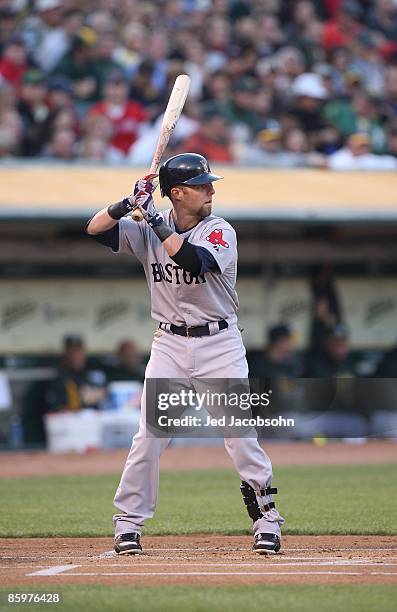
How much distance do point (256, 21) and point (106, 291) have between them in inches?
186

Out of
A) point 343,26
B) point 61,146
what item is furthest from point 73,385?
point 343,26

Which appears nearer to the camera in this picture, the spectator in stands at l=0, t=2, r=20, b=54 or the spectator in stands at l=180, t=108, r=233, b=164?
the spectator in stands at l=180, t=108, r=233, b=164

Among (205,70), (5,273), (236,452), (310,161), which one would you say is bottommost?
(236,452)

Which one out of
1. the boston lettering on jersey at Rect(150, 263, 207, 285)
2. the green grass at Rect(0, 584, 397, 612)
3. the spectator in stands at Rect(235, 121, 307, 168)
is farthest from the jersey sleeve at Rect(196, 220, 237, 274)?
the spectator in stands at Rect(235, 121, 307, 168)

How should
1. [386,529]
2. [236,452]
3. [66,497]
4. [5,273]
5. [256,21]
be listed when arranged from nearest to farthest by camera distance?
1. [236,452]
2. [386,529]
3. [66,497]
4. [5,273]
5. [256,21]

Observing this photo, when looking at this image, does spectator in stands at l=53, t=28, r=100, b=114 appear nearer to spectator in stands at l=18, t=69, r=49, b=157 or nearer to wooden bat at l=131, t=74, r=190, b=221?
spectator in stands at l=18, t=69, r=49, b=157

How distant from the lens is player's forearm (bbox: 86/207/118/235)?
5766 mm

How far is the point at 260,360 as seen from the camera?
42.9 ft

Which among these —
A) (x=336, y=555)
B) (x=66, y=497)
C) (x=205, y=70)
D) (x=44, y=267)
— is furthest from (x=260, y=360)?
(x=336, y=555)

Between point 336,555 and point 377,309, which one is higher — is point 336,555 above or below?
below

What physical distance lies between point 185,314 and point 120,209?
57 cm

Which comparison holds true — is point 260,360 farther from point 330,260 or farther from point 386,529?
point 386,529

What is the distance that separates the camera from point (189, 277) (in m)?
5.73

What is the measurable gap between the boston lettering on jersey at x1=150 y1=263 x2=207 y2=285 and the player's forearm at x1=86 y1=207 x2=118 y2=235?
0.28 m
